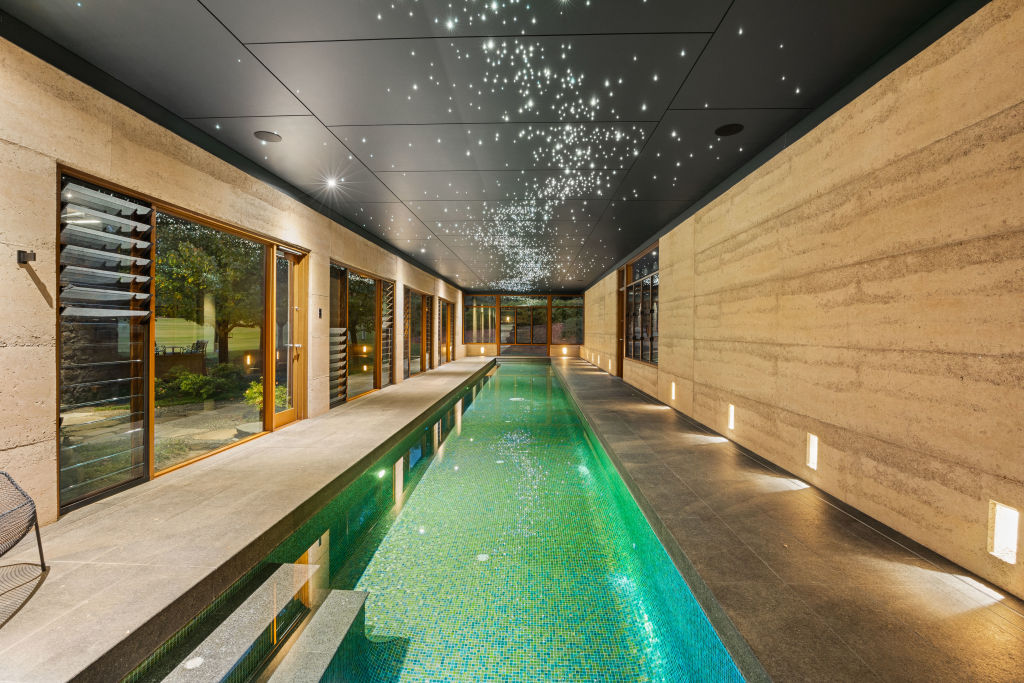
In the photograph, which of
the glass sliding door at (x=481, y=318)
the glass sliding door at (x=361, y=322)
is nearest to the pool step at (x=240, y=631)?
the glass sliding door at (x=361, y=322)

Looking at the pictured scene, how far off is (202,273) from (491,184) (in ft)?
29.8

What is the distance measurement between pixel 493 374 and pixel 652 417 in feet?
24.9

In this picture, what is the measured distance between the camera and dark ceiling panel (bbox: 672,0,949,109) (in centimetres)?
219

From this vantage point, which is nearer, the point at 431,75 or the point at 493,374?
the point at 431,75

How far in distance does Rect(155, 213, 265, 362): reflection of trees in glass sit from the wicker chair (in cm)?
827

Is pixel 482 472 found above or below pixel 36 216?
below

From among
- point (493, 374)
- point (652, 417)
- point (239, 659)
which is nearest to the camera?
point (239, 659)

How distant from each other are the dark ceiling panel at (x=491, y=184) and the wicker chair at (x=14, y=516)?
145 inches

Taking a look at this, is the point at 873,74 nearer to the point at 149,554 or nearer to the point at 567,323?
the point at 149,554

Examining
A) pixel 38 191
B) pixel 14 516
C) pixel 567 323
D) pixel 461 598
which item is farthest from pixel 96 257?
pixel 567 323

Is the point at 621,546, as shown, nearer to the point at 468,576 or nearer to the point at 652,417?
the point at 468,576

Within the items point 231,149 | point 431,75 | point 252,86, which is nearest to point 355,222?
point 231,149

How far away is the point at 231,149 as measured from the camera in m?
4.03

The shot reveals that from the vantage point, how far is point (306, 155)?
4.12 metres
